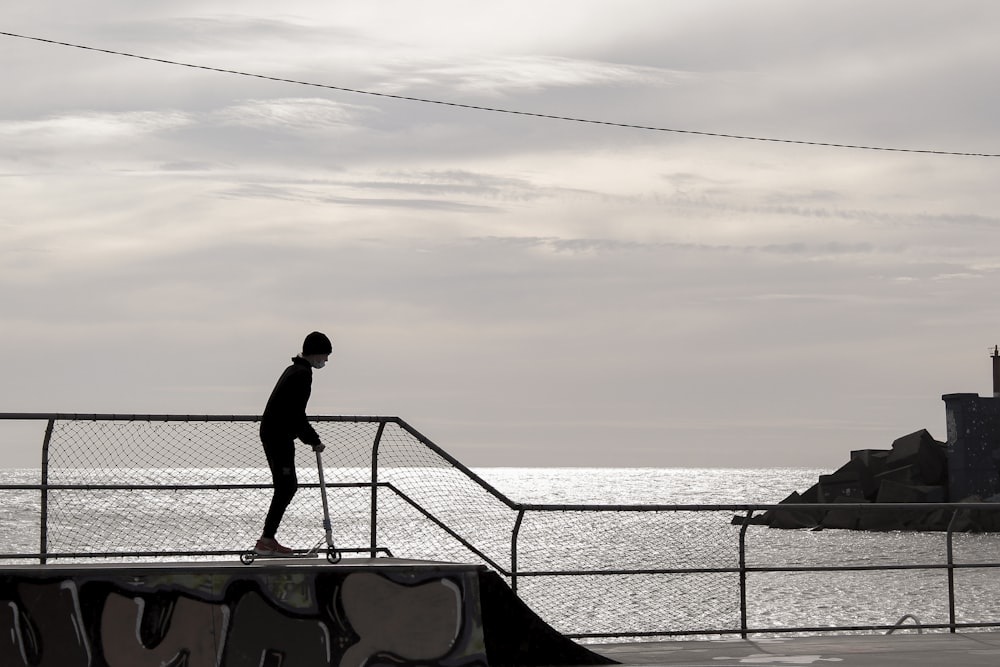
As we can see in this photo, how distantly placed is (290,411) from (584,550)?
90.6 m

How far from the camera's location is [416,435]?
36.4 feet

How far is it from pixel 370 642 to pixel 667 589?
207 ft

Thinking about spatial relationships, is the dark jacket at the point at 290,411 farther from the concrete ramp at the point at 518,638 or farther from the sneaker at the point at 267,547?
the concrete ramp at the point at 518,638

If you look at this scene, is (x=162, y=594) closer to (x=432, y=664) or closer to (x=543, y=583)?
(x=432, y=664)

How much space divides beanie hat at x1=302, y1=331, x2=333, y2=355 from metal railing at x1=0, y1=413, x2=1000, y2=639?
3.34ft

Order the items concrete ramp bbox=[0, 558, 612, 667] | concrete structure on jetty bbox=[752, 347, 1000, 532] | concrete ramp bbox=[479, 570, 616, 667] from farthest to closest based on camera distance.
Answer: concrete structure on jetty bbox=[752, 347, 1000, 532]
concrete ramp bbox=[479, 570, 616, 667]
concrete ramp bbox=[0, 558, 612, 667]

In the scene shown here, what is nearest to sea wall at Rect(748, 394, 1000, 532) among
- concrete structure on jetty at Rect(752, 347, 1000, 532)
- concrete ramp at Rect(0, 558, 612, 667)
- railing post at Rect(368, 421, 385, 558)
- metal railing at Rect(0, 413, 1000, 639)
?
concrete structure on jetty at Rect(752, 347, 1000, 532)

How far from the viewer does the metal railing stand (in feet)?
35.2

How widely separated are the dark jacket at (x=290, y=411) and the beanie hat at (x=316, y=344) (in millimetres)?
150

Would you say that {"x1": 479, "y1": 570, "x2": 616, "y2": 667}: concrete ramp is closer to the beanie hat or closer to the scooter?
the scooter

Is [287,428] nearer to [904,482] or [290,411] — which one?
[290,411]

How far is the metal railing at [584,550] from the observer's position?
35.2 ft

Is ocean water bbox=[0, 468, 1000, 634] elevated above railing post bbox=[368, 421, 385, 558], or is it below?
below

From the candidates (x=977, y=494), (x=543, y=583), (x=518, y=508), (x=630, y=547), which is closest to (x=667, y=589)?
(x=543, y=583)
